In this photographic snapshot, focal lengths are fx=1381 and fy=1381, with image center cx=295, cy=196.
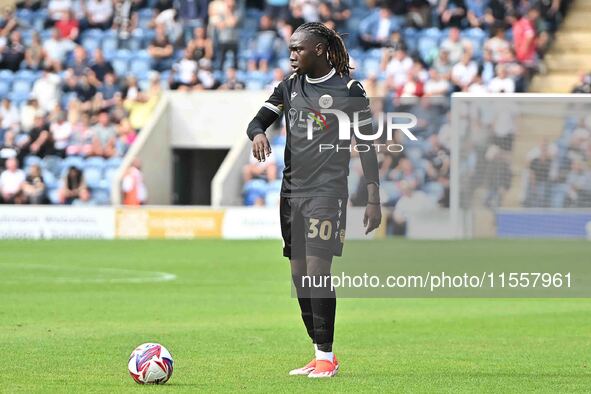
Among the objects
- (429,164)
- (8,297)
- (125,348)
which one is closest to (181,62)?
(429,164)

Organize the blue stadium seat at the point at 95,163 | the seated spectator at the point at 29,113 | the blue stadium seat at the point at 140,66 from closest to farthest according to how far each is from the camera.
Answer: the blue stadium seat at the point at 95,163, the seated spectator at the point at 29,113, the blue stadium seat at the point at 140,66

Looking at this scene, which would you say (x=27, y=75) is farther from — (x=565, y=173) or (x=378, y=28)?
(x=565, y=173)

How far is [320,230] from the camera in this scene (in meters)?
8.82

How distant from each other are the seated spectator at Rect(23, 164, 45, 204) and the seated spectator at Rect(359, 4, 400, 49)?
7511 millimetres

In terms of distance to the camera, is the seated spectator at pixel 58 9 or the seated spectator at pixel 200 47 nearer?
the seated spectator at pixel 200 47

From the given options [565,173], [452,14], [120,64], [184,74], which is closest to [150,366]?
[565,173]

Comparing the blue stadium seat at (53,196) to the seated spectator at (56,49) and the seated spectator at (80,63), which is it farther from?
the seated spectator at (56,49)

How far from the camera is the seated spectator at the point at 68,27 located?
32.7m

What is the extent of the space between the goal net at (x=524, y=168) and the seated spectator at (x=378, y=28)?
9048mm

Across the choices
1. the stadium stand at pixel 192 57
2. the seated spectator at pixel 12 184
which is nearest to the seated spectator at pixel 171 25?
the stadium stand at pixel 192 57

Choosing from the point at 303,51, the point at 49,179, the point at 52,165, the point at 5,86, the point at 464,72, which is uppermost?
the point at 303,51

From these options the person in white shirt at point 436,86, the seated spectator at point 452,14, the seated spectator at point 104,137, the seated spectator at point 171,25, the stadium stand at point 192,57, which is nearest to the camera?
the person in white shirt at point 436,86

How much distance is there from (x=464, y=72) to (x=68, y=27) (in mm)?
10331

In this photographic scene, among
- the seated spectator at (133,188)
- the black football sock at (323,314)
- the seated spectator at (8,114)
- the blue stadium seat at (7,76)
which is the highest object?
the black football sock at (323,314)
